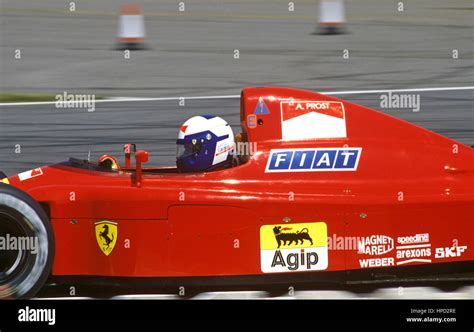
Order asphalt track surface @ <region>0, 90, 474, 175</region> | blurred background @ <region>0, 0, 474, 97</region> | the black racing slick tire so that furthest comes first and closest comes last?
blurred background @ <region>0, 0, 474, 97</region>, asphalt track surface @ <region>0, 90, 474, 175</region>, the black racing slick tire

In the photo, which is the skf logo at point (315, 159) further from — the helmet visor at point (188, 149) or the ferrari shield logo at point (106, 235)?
the ferrari shield logo at point (106, 235)

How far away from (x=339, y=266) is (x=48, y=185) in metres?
2.10

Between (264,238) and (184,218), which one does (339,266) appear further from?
(184,218)

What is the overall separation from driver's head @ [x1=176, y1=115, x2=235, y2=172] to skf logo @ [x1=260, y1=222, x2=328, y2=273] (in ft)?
2.14

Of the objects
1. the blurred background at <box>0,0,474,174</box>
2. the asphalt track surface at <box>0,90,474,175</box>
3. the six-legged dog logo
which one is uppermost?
the blurred background at <box>0,0,474,174</box>

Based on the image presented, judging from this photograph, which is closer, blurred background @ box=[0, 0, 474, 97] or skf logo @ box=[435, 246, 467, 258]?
skf logo @ box=[435, 246, 467, 258]

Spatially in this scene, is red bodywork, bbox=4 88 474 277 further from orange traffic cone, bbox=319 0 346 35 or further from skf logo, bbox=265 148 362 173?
orange traffic cone, bbox=319 0 346 35

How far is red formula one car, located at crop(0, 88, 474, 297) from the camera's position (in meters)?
6.71

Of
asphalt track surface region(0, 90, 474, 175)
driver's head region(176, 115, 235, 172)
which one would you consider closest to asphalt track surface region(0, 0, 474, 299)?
asphalt track surface region(0, 90, 474, 175)

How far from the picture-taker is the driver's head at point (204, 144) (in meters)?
6.99

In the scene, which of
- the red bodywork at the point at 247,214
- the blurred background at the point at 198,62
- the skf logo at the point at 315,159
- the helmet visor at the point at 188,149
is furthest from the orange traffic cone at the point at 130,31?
the skf logo at the point at 315,159

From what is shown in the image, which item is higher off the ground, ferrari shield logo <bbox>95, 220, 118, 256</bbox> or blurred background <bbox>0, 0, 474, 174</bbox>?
blurred background <bbox>0, 0, 474, 174</bbox>

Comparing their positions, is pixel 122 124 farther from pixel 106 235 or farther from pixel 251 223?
pixel 251 223
